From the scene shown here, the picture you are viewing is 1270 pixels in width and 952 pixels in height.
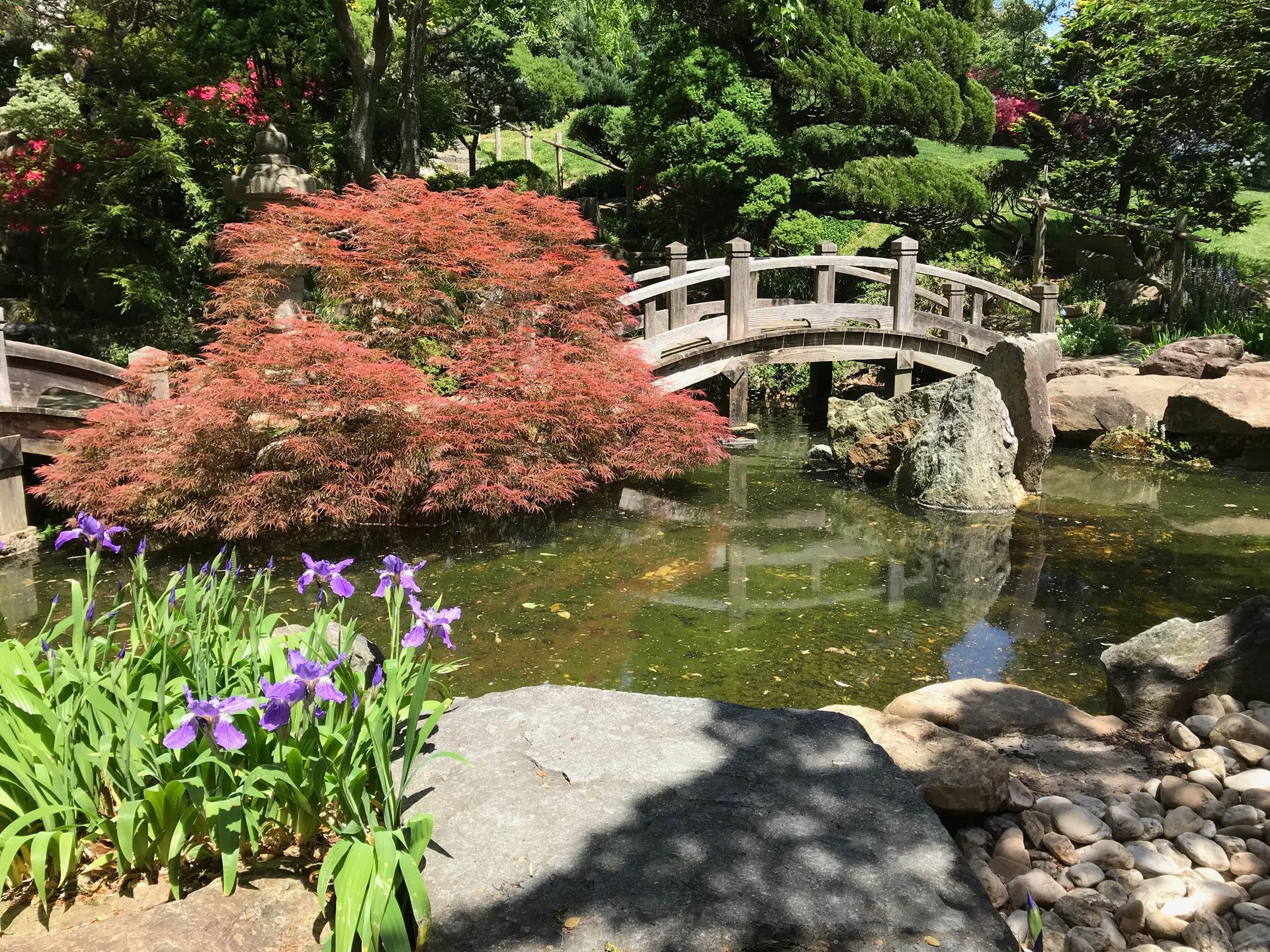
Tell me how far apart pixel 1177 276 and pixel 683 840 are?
17.6m

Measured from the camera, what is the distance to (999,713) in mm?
3994

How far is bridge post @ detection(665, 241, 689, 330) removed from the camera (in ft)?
36.8

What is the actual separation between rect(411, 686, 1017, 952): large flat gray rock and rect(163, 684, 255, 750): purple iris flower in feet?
2.03

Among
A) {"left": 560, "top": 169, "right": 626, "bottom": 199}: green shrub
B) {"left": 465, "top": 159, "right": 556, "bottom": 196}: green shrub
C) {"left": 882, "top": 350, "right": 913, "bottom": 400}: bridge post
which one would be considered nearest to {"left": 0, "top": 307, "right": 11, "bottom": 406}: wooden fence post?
{"left": 882, "top": 350, "right": 913, "bottom": 400}: bridge post

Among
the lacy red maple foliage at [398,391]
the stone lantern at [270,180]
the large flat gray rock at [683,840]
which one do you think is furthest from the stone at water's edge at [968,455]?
the large flat gray rock at [683,840]

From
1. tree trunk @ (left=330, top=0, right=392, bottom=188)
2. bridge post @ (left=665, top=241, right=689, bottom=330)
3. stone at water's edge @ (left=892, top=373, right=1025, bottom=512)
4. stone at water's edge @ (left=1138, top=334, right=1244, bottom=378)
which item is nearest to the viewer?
stone at water's edge @ (left=892, top=373, right=1025, bottom=512)

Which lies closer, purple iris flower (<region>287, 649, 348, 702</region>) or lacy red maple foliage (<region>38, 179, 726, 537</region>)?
purple iris flower (<region>287, 649, 348, 702</region>)

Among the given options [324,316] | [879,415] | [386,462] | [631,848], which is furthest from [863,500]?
[631,848]

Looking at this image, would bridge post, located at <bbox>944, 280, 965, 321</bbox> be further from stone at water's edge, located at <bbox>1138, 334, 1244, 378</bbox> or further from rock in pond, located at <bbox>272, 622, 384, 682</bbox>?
rock in pond, located at <bbox>272, 622, 384, 682</bbox>

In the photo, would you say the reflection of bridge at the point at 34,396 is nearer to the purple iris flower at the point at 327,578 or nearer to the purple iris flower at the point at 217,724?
the purple iris flower at the point at 327,578

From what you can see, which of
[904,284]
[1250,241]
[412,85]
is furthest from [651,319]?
[1250,241]

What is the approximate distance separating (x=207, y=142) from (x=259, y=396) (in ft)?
29.5

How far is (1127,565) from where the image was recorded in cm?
699

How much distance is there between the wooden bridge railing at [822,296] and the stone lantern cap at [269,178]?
353 centimetres
